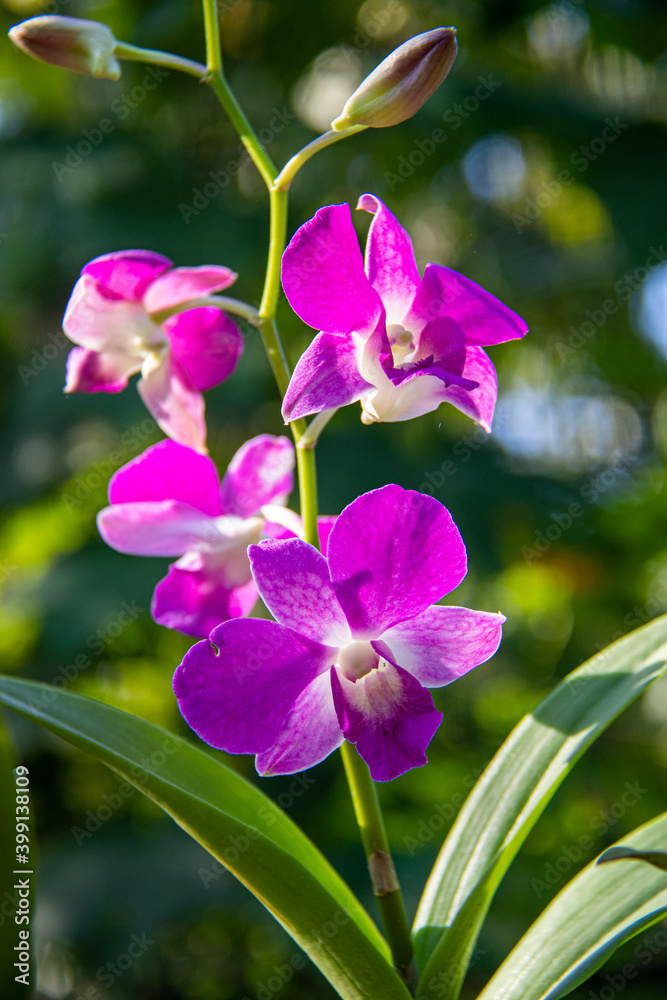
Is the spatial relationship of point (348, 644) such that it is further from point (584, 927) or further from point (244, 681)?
point (584, 927)

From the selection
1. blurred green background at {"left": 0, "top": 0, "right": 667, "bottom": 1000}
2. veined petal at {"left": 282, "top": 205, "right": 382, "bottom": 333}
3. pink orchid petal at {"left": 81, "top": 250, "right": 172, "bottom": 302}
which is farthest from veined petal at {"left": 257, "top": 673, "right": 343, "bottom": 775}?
blurred green background at {"left": 0, "top": 0, "right": 667, "bottom": 1000}

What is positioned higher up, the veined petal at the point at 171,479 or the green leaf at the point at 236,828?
the veined petal at the point at 171,479

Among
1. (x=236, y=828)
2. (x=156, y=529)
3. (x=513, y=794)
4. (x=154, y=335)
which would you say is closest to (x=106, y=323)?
(x=154, y=335)

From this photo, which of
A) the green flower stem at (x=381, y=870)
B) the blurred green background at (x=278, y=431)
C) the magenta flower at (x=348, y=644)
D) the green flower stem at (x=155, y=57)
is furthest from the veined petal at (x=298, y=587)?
the blurred green background at (x=278, y=431)

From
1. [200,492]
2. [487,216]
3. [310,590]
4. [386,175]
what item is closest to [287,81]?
[386,175]

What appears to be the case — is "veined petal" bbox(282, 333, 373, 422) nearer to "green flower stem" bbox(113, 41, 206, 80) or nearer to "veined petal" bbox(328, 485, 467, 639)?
"veined petal" bbox(328, 485, 467, 639)

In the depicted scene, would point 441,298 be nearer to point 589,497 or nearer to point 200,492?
point 200,492

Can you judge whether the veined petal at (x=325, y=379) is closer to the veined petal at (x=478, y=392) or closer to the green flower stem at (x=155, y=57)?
the veined petal at (x=478, y=392)
